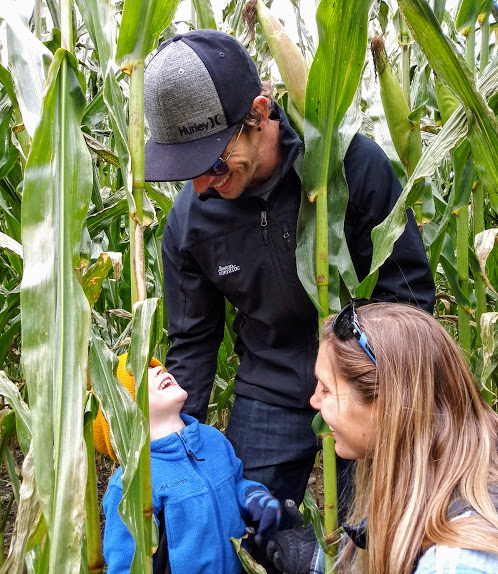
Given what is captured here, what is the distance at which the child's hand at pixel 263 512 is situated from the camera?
Result: 129 cm

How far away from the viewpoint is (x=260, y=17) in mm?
1217

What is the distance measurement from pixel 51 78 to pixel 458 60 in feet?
1.90

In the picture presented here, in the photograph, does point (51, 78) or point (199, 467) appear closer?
point (51, 78)

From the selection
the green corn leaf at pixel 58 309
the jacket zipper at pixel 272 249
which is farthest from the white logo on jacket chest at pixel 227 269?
the green corn leaf at pixel 58 309

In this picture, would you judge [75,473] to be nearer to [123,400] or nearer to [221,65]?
[123,400]

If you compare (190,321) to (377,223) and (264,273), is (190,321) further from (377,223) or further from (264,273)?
(377,223)

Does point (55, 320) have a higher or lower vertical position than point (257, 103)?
lower

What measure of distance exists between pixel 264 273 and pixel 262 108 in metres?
0.37

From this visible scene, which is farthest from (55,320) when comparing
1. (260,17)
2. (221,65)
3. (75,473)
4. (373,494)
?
(260,17)

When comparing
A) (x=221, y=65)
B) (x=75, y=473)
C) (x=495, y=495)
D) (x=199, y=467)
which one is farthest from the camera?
(x=199, y=467)

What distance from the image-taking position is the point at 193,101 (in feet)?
3.82

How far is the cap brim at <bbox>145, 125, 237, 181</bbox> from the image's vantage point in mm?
1161

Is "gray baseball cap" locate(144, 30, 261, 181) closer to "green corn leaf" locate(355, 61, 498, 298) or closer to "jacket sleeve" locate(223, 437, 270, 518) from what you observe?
"green corn leaf" locate(355, 61, 498, 298)

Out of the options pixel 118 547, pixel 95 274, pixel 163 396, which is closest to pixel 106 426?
pixel 163 396
